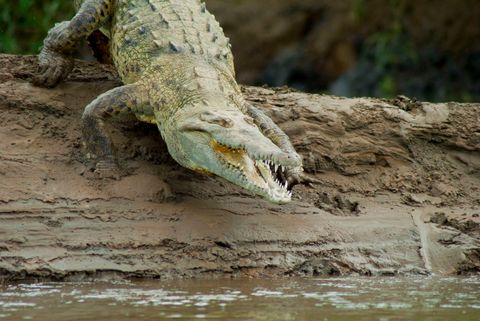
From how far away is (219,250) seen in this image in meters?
6.49

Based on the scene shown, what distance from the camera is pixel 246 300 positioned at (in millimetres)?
5680

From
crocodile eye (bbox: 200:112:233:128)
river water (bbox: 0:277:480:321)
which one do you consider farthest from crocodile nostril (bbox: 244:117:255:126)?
river water (bbox: 0:277:480:321)

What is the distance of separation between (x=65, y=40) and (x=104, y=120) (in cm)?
94

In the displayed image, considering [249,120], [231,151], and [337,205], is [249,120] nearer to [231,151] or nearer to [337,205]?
[231,151]

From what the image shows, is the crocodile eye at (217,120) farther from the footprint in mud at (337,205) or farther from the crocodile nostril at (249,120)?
the footprint in mud at (337,205)

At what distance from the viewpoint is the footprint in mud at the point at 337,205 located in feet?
23.3

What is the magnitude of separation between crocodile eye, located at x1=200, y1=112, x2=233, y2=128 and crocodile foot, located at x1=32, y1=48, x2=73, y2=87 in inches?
50.2

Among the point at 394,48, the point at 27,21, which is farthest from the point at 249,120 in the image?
the point at 394,48

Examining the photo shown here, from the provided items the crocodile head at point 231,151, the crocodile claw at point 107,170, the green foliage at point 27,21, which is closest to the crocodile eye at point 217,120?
the crocodile head at point 231,151

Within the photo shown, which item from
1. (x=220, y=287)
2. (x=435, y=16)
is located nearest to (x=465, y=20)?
(x=435, y=16)

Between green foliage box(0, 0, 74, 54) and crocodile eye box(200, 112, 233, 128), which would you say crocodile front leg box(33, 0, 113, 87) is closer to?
crocodile eye box(200, 112, 233, 128)

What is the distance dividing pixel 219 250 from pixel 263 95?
1745 mm

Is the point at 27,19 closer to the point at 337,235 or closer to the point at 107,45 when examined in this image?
the point at 107,45

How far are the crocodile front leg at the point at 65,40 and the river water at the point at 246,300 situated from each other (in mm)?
1962
